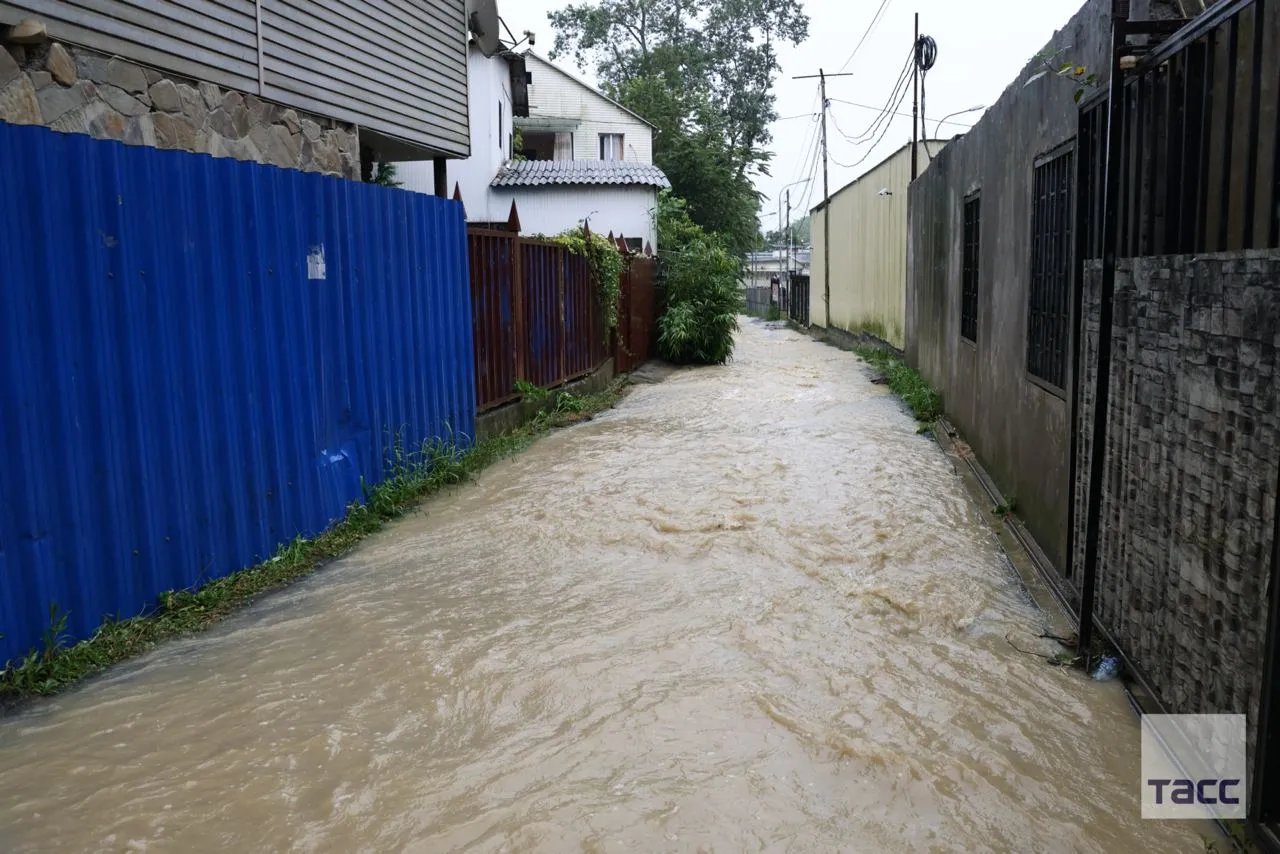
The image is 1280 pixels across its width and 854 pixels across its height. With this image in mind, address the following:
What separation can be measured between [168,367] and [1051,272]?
180 inches

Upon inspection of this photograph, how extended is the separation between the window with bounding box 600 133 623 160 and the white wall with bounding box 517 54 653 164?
143mm

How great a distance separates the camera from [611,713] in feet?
Result: 12.2

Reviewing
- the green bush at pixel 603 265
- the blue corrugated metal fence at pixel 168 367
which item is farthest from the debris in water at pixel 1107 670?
the green bush at pixel 603 265

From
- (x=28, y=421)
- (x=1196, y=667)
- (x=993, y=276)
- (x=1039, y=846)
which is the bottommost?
(x=1039, y=846)

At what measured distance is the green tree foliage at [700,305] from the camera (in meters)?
17.6

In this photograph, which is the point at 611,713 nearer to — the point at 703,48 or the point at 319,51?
the point at 319,51

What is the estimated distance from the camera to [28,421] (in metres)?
3.81

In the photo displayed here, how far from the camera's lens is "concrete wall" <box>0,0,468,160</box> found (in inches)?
235

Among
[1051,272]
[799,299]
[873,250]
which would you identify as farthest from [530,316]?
[799,299]

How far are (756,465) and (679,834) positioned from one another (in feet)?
18.5

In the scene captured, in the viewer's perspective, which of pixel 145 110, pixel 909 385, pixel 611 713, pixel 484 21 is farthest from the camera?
pixel 484 21

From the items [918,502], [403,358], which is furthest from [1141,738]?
[403,358]

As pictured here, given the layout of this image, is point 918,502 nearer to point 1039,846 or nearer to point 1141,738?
point 1141,738

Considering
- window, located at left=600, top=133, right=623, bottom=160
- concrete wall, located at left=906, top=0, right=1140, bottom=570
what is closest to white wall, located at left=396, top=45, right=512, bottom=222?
window, located at left=600, top=133, right=623, bottom=160
